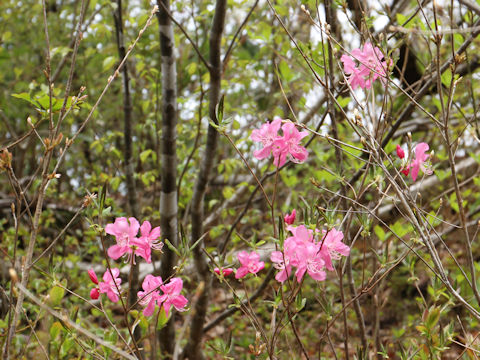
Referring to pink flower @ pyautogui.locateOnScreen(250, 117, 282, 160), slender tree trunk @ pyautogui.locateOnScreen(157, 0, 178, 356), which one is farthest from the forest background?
pink flower @ pyautogui.locateOnScreen(250, 117, 282, 160)

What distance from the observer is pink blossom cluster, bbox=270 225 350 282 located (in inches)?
48.0

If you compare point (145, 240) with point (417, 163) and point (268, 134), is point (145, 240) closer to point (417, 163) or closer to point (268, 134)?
point (268, 134)

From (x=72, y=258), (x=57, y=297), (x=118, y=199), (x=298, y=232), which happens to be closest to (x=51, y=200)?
(x=118, y=199)

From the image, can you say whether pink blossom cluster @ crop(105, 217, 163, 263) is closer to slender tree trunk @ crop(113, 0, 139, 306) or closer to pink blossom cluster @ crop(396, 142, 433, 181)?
pink blossom cluster @ crop(396, 142, 433, 181)

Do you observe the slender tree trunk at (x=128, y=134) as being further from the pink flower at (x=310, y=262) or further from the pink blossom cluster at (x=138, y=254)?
the pink flower at (x=310, y=262)

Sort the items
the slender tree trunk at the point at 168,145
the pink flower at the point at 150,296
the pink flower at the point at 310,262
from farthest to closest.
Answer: the slender tree trunk at the point at 168,145 → the pink flower at the point at 150,296 → the pink flower at the point at 310,262

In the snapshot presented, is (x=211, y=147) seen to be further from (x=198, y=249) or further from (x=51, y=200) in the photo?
(x=51, y=200)


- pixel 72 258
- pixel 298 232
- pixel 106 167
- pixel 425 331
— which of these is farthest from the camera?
pixel 106 167

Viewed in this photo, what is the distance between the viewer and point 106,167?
3936 mm

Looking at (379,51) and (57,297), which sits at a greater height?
(379,51)

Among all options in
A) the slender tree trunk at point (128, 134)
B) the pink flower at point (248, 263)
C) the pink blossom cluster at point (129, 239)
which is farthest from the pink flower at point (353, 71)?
the slender tree trunk at point (128, 134)

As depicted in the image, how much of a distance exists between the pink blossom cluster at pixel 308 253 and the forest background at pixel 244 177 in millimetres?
51

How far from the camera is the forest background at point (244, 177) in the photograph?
4.22 ft

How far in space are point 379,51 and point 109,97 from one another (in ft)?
11.7
